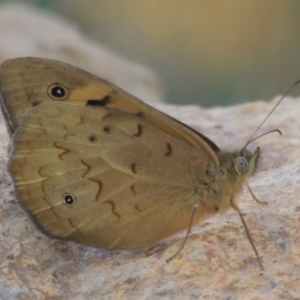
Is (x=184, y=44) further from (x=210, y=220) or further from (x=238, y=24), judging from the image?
(x=210, y=220)

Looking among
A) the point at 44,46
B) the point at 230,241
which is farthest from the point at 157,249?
the point at 44,46

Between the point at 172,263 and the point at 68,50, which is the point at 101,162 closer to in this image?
the point at 172,263

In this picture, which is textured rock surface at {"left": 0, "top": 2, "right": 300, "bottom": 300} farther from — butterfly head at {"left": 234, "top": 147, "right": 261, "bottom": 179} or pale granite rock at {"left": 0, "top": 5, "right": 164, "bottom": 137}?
pale granite rock at {"left": 0, "top": 5, "right": 164, "bottom": 137}

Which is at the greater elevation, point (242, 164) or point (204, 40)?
point (242, 164)

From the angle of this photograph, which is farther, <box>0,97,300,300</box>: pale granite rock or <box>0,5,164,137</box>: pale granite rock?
<box>0,5,164,137</box>: pale granite rock

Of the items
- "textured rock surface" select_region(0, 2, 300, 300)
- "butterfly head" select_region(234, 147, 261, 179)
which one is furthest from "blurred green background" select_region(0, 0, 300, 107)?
"textured rock surface" select_region(0, 2, 300, 300)

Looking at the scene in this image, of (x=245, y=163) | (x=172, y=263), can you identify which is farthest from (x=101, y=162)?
(x=245, y=163)
